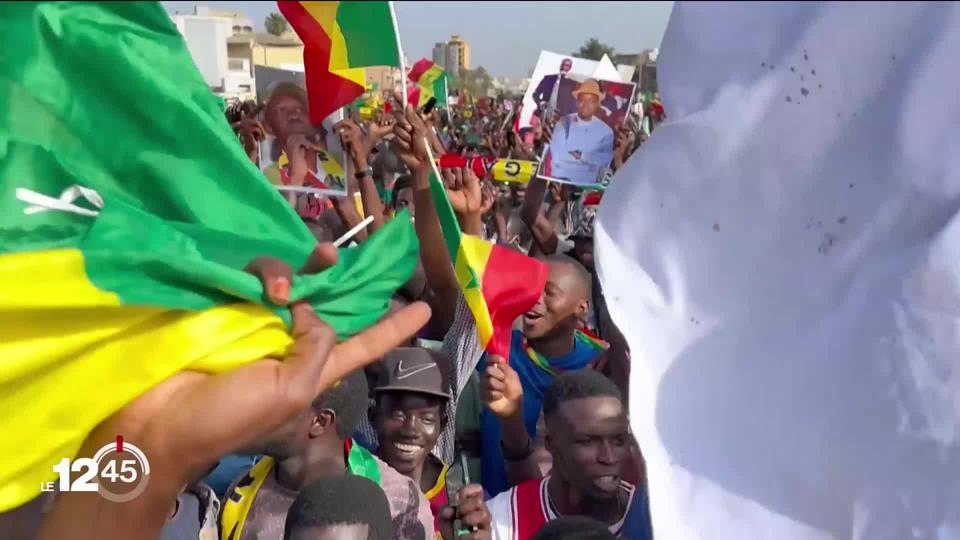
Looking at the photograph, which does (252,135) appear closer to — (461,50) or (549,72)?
(549,72)

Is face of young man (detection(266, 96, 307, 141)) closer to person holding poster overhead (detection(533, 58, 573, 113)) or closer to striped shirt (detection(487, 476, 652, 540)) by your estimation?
striped shirt (detection(487, 476, 652, 540))

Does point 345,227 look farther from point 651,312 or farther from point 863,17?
point 863,17

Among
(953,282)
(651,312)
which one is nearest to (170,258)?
(651,312)

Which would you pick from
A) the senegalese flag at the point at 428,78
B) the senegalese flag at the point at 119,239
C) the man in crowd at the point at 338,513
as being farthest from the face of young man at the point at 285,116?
the senegalese flag at the point at 428,78

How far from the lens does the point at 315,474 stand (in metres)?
2.45

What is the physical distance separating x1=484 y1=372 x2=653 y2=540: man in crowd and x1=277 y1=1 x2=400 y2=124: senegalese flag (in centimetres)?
81

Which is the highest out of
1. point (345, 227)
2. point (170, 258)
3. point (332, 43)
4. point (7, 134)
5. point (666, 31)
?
point (666, 31)

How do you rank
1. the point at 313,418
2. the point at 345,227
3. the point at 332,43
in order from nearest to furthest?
the point at 332,43 → the point at 313,418 → the point at 345,227

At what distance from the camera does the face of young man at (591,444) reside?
2.59 m

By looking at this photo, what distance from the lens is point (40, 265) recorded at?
63.7 inches

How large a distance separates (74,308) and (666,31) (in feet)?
3.60

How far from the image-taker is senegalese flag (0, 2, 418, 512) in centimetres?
158

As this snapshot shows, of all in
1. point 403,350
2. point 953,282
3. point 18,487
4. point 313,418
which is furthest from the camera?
point 403,350

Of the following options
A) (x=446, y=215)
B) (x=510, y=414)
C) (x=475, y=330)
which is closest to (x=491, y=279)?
(x=446, y=215)
